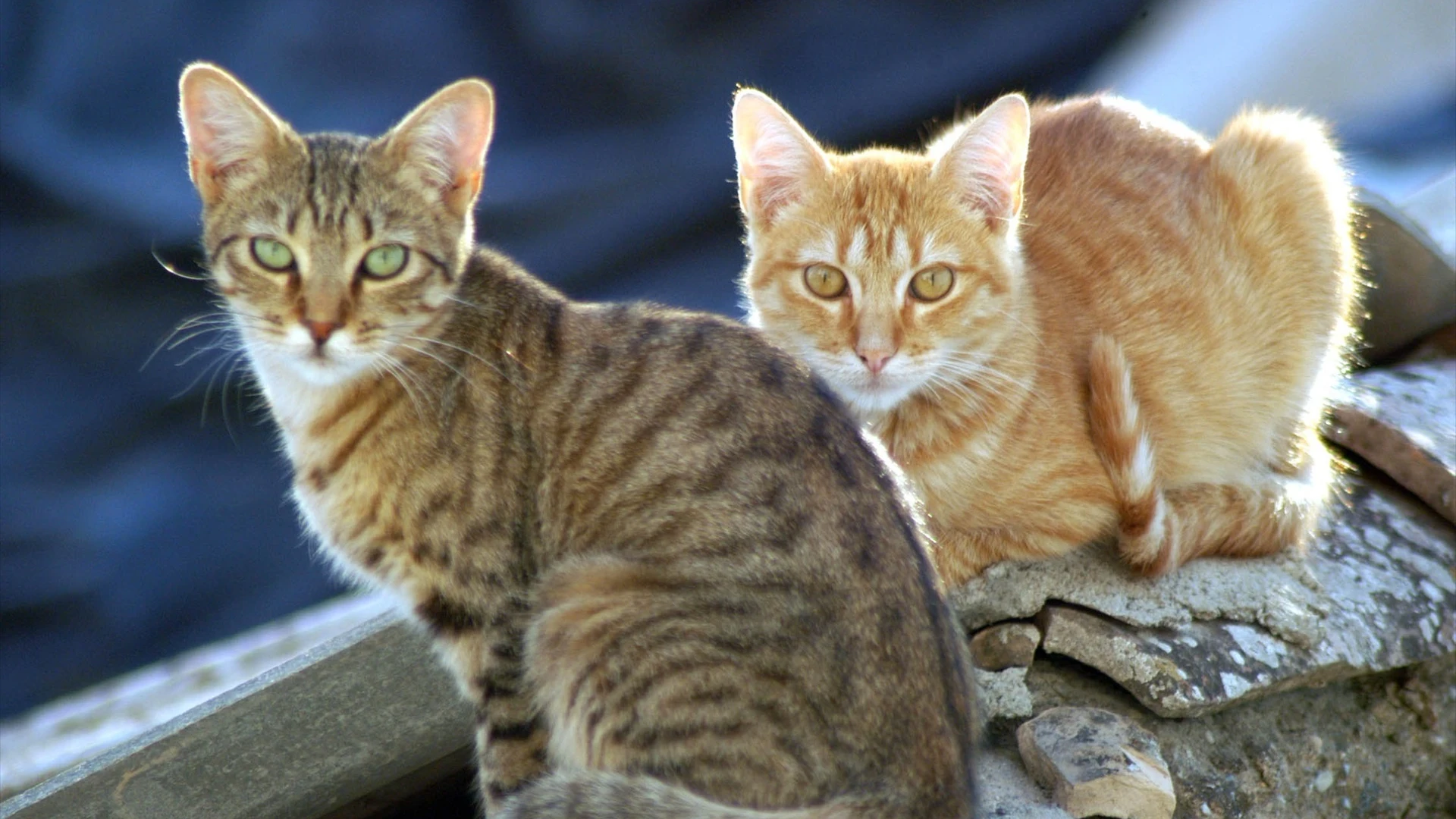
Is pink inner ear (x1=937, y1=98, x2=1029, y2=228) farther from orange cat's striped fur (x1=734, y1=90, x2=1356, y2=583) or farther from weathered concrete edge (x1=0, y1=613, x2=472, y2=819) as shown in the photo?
weathered concrete edge (x1=0, y1=613, x2=472, y2=819)

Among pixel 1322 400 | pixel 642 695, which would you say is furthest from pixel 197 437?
pixel 1322 400

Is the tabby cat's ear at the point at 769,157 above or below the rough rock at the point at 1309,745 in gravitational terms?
above

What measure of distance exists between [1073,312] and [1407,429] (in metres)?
1.27

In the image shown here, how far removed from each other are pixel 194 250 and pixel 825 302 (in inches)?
87.9

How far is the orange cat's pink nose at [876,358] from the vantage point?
2801 mm

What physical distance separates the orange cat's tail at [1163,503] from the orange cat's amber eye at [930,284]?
1.54 feet

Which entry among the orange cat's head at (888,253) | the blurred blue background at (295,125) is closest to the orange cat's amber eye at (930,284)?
the orange cat's head at (888,253)

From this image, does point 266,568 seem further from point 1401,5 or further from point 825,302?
point 1401,5

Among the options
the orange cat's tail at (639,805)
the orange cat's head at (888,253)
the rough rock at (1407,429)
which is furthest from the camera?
the rough rock at (1407,429)

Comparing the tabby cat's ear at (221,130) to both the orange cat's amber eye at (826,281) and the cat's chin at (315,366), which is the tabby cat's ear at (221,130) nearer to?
the cat's chin at (315,366)

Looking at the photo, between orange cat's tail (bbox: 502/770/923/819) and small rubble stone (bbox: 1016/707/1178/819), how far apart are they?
1.92 ft

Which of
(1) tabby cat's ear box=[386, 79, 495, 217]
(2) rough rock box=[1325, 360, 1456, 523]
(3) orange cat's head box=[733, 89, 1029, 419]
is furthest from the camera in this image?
(2) rough rock box=[1325, 360, 1456, 523]

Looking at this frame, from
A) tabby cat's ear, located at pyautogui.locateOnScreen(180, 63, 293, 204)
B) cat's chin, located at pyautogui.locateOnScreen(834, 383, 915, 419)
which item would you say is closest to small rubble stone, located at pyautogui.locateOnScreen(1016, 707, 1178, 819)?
cat's chin, located at pyautogui.locateOnScreen(834, 383, 915, 419)

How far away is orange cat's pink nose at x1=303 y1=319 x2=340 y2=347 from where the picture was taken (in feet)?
7.70
